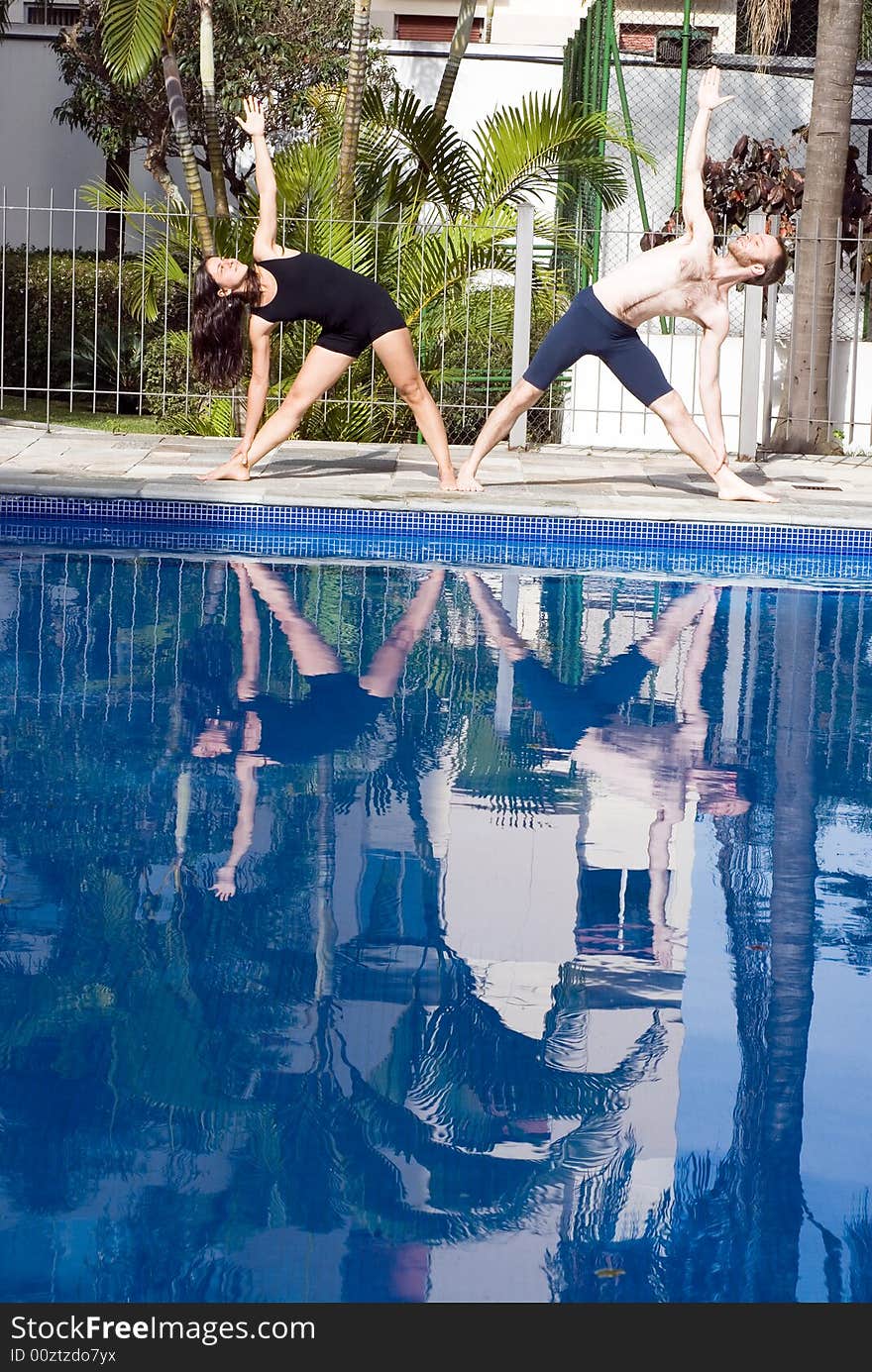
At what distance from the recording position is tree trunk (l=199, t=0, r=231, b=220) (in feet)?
38.1

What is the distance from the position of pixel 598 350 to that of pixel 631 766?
3.93m

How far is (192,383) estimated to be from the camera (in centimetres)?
1281

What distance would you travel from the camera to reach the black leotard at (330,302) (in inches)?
347

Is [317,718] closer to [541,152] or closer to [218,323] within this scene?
[218,323]

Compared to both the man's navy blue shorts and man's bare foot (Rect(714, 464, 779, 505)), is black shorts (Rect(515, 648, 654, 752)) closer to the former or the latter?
the man's navy blue shorts

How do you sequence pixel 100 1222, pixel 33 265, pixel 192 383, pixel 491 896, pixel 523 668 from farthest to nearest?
pixel 33 265
pixel 192 383
pixel 523 668
pixel 491 896
pixel 100 1222

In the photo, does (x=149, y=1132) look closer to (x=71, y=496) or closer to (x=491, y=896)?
(x=491, y=896)

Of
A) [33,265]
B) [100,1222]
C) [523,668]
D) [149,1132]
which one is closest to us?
[100,1222]

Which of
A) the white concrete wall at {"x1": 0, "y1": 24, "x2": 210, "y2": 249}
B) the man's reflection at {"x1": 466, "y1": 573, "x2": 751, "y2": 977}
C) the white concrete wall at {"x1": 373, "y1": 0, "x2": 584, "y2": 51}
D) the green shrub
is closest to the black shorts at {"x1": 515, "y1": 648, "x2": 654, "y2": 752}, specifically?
the man's reflection at {"x1": 466, "y1": 573, "x2": 751, "y2": 977}

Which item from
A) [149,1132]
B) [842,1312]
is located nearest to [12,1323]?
[149,1132]

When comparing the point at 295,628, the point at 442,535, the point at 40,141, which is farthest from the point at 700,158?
the point at 40,141

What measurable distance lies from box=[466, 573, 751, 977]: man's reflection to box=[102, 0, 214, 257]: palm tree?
15.8ft

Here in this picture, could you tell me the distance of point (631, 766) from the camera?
5.46 m

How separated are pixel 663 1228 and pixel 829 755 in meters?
3.11
